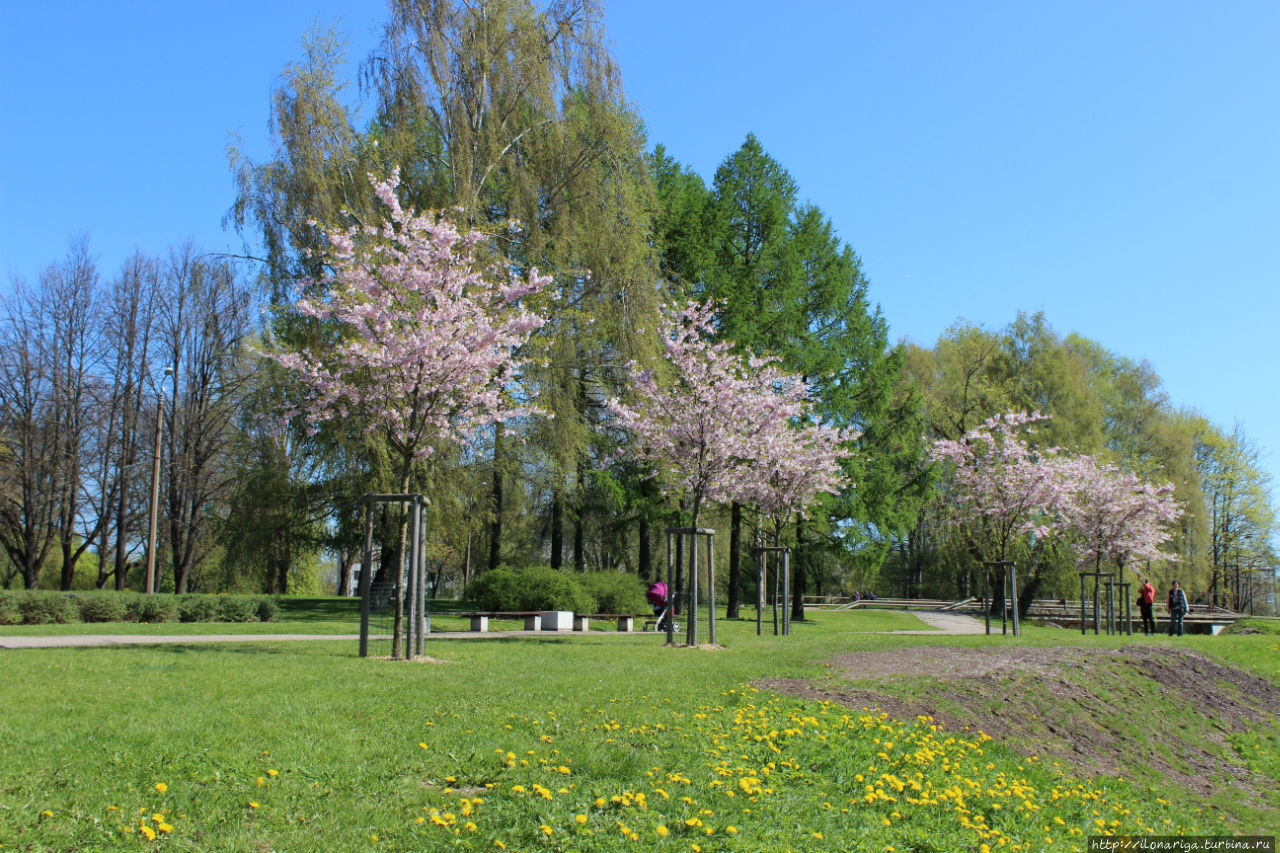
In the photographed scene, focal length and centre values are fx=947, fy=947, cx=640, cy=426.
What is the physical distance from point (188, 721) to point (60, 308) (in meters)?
33.9

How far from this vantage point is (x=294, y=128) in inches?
855

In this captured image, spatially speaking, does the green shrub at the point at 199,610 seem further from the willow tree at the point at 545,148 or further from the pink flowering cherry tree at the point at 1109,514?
the pink flowering cherry tree at the point at 1109,514

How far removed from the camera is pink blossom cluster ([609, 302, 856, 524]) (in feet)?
58.7

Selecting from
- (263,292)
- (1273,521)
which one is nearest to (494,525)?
(263,292)

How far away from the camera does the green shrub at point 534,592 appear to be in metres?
23.4

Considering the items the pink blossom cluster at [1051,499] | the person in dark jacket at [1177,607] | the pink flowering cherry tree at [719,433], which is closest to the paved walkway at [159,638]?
the pink flowering cherry tree at [719,433]

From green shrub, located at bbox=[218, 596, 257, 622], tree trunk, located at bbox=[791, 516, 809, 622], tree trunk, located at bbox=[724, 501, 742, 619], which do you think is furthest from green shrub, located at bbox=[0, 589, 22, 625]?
tree trunk, located at bbox=[791, 516, 809, 622]

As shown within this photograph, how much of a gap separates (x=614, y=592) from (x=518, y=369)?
7680mm

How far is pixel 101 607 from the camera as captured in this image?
791 inches

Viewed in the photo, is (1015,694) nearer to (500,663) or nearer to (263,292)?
(500,663)

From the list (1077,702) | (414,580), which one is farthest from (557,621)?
(1077,702)

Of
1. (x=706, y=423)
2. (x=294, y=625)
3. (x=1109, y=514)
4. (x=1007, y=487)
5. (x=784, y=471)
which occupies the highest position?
(x=706, y=423)

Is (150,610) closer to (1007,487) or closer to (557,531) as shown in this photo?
(557,531)

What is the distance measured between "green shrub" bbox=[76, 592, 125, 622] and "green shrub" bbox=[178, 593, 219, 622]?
1197 mm
